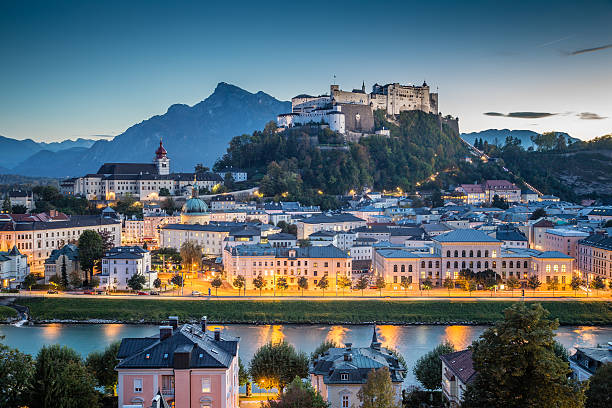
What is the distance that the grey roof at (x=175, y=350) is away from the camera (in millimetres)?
11305

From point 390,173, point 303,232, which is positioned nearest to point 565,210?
point 390,173

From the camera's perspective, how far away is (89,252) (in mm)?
30828

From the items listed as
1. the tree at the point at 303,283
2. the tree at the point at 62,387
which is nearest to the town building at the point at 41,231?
the tree at the point at 303,283

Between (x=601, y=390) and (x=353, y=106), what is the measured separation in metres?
52.0

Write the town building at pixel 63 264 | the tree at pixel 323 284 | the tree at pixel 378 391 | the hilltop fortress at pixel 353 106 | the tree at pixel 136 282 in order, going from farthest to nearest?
the hilltop fortress at pixel 353 106
the town building at pixel 63 264
the tree at pixel 136 282
the tree at pixel 323 284
the tree at pixel 378 391

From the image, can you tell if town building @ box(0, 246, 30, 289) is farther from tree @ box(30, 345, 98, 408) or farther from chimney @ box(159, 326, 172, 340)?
chimney @ box(159, 326, 172, 340)

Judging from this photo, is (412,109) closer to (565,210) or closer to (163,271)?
(565,210)

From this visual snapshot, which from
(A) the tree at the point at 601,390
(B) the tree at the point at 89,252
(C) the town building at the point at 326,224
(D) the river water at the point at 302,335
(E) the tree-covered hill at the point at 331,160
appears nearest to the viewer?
(A) the tree at the point at 601,390

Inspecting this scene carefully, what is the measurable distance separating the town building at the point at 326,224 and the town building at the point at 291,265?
9.31 m

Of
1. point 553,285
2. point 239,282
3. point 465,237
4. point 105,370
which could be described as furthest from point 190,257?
point 553,285

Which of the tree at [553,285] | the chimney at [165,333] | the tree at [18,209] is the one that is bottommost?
the tree at [553,285]

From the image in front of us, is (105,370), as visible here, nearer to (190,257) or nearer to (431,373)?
(431,373)

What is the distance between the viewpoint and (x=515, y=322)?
1066 cm

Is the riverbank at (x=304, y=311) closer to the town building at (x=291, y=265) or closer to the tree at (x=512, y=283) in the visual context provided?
the tree at (x=512, y=283)
